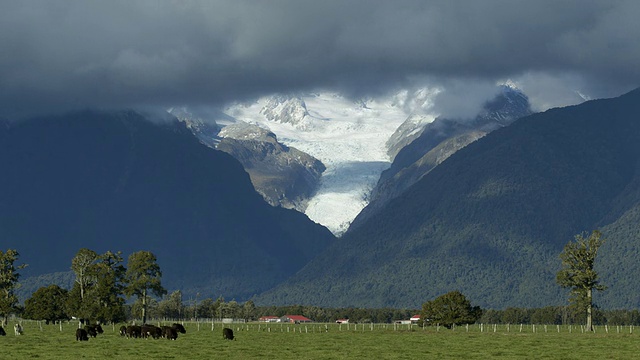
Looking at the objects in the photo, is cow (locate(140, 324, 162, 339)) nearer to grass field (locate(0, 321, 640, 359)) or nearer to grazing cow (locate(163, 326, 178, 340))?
grazing cow (locate(163, 326, 178, 340))

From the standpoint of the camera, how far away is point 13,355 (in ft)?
367

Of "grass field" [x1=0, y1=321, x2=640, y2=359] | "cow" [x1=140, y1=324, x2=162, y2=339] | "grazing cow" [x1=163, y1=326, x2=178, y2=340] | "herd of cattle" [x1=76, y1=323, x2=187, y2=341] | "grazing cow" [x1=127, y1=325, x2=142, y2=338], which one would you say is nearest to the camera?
"grass field" [x1=0, y1=321, x2=640, y2=359]

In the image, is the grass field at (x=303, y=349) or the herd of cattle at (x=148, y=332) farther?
the herd of cattle at (x=148, y=332)

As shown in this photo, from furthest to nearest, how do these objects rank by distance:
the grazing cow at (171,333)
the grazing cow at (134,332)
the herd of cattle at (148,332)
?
the grazing cow at (134,332)
the herd of cattle at (148,332)
the grazing cow at (171,333)

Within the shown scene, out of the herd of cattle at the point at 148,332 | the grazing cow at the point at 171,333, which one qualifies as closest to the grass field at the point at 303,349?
the grazing cow at the point at 171,333

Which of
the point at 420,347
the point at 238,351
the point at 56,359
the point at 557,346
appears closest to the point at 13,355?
the point at 56,359

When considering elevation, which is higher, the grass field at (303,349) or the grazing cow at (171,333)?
the grazing cow at (171,333)

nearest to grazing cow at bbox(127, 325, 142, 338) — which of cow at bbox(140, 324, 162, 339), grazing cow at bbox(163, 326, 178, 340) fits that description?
cow at bbox(140, 324, 162, 339)

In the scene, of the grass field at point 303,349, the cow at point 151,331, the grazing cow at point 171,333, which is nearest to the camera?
the grass field at point 303,349

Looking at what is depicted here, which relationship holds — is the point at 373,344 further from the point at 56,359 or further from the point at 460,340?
the point at 56,359

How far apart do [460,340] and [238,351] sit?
44642 mm

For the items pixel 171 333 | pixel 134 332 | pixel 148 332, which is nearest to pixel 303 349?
pixel 171 333

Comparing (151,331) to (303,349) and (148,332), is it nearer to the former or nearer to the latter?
(148,332)

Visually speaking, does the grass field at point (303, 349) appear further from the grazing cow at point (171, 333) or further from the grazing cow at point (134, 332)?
the grazing cow at point (134, 332)
